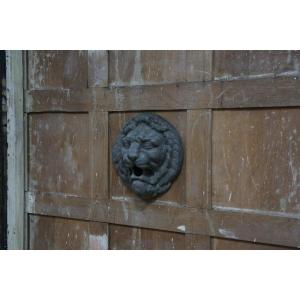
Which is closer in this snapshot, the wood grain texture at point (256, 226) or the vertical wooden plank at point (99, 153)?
the wood grain texture at point (256, 226)

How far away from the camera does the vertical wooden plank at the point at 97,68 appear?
1493 millimetres

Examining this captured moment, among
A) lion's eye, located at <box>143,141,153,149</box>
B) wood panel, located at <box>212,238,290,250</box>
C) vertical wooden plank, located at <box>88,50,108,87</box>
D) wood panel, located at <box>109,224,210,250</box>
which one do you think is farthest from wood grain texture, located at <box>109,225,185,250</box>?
vertical wooden plank, located at <box>88,50,108,87</box>

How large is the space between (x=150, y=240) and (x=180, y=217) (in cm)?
17

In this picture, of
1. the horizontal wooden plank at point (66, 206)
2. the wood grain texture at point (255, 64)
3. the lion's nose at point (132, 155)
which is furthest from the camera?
the horizontal wooden plank at point (66, 206)

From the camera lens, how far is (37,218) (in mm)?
1726

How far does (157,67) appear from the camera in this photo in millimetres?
1410

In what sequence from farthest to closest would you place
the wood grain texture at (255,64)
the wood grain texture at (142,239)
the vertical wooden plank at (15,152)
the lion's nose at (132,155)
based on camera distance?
1. the vertical wooden plank at (15,152)
2. the wood grain texture at (142,239)
3. the lion's nose at (132,155)
4. the wood grain texture at (255,64)

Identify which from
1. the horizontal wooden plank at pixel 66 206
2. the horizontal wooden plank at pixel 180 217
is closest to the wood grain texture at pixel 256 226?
the horizontal wooden plank at pixel 180 217

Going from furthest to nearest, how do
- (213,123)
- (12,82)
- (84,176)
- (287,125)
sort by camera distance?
1. (12,82)
2. (84,176)
3. (213,123)
4. (287,125)

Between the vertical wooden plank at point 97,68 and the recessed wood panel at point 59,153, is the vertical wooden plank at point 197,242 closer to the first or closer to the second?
the recessed wood panel at point 59,153

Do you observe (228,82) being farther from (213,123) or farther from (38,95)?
(38,95)

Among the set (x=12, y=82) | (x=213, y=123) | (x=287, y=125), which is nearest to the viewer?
(x=287, y=125)

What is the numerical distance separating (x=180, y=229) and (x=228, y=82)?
1.83 feet

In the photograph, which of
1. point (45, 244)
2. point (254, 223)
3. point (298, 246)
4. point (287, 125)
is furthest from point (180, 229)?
point (45, 244)
